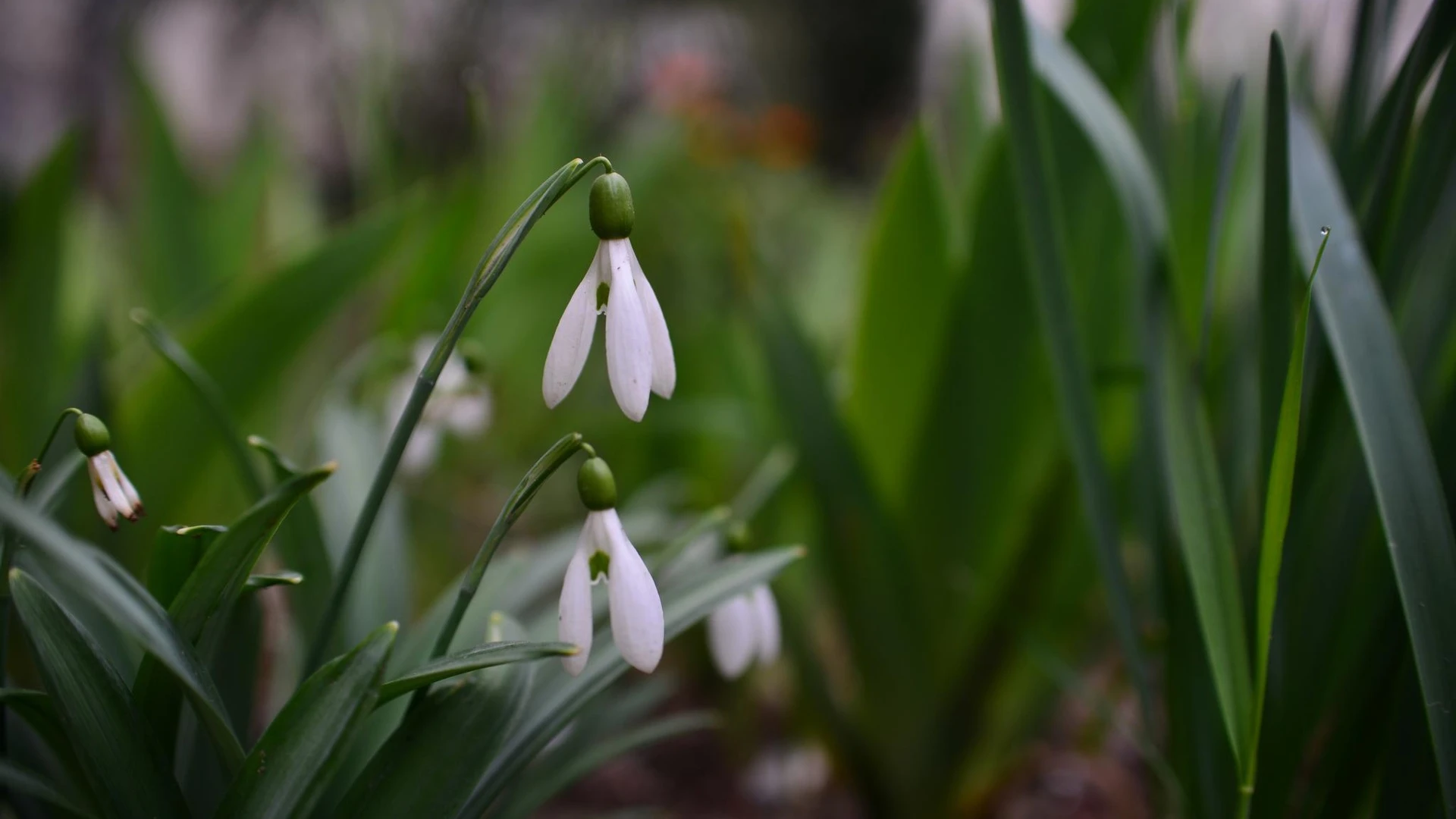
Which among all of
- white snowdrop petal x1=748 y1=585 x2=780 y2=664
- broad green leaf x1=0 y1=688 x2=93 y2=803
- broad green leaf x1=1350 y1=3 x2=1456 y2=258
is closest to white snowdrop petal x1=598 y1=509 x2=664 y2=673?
white snowdrop petal x1=748 y1=585 x2=780 y2=664

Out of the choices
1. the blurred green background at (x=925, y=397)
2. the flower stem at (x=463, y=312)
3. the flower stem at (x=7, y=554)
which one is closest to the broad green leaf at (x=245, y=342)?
the blurred green background at (x=925, y=397)

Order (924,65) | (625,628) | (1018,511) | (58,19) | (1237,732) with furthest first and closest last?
1. (924,65)
2. (58,19)
3. (1018,511)
4. (1237,732)
5. (625,628)

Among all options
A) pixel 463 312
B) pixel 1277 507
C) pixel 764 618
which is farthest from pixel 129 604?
pixel 1277 507

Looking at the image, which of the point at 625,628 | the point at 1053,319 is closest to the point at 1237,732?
the point at 1053,319

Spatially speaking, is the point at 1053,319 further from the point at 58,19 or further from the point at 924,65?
the point at 924,65

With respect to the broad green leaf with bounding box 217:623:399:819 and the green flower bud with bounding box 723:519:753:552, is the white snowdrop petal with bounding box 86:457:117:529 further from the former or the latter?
the green flower bud with bounding box 723:519:753:552
